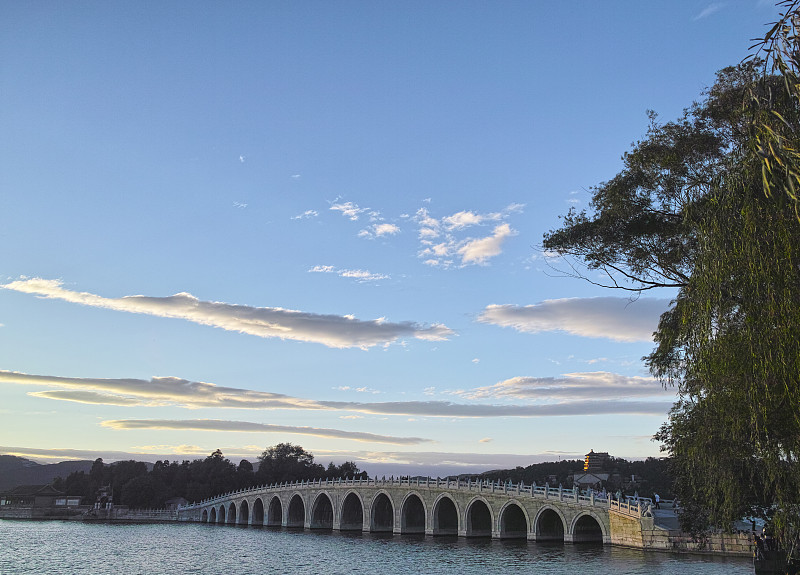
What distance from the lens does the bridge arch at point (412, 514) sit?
6469cm

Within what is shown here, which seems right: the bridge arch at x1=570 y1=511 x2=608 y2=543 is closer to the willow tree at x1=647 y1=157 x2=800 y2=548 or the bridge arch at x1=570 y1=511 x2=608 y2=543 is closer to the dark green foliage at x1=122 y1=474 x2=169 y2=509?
the willow tree at x1=647 y1=157 x2=800 y2=548

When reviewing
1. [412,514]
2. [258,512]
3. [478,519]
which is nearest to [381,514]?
[412,514]

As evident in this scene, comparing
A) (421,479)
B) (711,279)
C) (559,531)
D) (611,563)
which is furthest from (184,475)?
(711,279)

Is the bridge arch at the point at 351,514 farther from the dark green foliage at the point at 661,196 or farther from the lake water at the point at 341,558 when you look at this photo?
the dark green foliage at the point at 661,196

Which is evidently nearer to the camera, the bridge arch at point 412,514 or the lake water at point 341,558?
the lake water at point 341,558

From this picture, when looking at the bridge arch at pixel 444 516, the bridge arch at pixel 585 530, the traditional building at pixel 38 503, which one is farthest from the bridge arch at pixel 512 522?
the traditional building at pixel 38 503

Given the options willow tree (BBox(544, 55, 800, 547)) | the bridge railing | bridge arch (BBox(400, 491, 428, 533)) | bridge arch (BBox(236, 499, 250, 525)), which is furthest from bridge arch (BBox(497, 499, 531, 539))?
bridge arch (BBox(236, 499, 250, 525))

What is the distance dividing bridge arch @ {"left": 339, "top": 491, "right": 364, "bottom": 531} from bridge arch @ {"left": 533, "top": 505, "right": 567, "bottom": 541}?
3029 centimetres

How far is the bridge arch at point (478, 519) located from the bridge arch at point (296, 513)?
35.5m

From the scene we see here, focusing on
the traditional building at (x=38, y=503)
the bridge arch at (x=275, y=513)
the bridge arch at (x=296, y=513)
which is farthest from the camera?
the traditional building at (x=38, y=503)

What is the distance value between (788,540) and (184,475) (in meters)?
127

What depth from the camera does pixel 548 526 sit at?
4922cm

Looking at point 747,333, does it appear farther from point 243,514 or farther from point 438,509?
point 243,514

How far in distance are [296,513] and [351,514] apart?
43.8 ft
